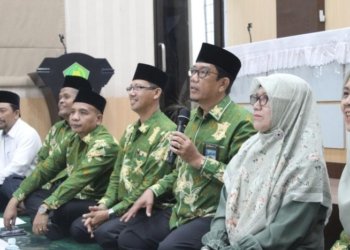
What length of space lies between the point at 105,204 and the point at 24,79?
328 centimetres

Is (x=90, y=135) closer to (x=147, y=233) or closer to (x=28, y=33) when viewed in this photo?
(x=147, y=233)

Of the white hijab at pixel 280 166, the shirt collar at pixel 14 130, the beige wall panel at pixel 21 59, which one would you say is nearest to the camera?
the white hijab at pixel 280 166

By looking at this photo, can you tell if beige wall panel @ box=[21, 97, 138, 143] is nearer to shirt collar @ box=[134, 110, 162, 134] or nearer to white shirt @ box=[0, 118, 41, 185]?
white shirt @ box=[0, 118, 41, 185]

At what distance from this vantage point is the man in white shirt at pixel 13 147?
5023mm

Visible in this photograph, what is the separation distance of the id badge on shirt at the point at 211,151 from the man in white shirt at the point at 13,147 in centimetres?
236

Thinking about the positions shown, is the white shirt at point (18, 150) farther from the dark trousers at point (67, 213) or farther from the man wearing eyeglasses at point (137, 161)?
the man wearing eyeglasses at point (137, 161)

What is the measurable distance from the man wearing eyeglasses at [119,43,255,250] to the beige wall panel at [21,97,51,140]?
3626 mm

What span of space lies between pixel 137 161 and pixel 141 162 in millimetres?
30

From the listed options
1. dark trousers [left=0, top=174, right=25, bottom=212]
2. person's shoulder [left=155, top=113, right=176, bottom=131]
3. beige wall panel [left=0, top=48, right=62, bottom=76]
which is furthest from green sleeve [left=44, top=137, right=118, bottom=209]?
beige wall panel [left=0, top=48, right=62, bottom=76]

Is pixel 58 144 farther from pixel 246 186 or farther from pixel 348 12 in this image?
pixel 348 12

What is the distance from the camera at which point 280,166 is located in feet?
7.85

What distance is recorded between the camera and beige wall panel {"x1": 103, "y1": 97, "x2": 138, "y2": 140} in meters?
7.00

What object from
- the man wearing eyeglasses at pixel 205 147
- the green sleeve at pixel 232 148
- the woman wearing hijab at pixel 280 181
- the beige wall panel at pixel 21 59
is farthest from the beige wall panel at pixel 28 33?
the woman wearing hijab at pixel 280 181

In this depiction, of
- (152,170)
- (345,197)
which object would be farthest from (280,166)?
(152,170)
